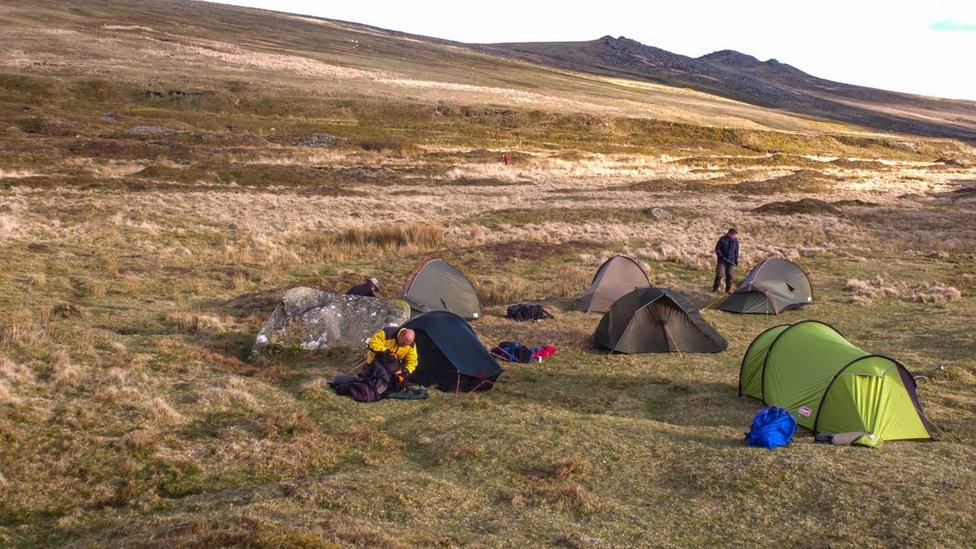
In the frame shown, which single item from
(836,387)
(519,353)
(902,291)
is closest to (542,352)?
(519,353)

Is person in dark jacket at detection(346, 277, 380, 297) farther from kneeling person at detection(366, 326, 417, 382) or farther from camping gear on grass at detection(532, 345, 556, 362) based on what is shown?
kneeling person at detection(366, 326, 417, 382)

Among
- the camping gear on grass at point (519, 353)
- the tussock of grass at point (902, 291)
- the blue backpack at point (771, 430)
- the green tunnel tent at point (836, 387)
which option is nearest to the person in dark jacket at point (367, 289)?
the camping gear on grass at point (519, 353)

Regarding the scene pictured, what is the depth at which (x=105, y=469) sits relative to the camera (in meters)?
10.2

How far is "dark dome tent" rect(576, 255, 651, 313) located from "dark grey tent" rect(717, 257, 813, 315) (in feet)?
9.94

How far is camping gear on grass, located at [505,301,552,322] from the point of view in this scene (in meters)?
20.9

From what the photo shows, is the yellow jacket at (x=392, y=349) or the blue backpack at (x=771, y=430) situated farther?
the yellow jacket at (x=392, y=349)

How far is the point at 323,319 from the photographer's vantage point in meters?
17.4

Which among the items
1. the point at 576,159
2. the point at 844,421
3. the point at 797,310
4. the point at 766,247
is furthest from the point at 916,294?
the point at 576,159

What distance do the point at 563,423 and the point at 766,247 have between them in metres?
23.4

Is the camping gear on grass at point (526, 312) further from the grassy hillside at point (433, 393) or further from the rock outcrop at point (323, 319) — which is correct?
the rock outcrop at point (323, 319)

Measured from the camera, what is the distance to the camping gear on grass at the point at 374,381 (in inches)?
553

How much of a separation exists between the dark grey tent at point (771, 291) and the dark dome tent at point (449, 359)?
10.5m

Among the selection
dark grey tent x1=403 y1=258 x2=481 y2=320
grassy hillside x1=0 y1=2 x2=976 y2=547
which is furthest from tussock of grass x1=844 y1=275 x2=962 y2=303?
dark grey tent x1=403 y1=258 x2=481 y2=320

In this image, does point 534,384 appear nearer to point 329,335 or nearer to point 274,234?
point 329,335
